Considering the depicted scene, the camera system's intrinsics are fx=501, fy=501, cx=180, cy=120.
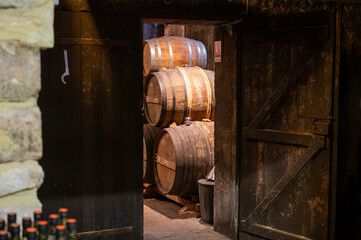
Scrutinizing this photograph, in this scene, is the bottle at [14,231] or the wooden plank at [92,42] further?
the wooden plank at [92,42]

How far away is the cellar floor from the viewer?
586 cm

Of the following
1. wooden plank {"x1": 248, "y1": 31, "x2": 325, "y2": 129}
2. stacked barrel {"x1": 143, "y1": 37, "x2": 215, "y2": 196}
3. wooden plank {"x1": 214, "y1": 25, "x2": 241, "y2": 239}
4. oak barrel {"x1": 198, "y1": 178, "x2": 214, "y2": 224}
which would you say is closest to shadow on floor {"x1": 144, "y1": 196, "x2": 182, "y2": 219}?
stacked barrel {"x1": 143, "y1": 37, "x2": 215, "y2": 196}

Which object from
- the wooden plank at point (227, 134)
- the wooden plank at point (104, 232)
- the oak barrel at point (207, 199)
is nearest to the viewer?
the wooden plank at point (104, 232)

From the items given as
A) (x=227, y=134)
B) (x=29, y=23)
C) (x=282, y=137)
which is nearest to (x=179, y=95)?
(x=227, y=134)

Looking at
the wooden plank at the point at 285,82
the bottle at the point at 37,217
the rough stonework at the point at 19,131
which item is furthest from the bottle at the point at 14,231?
→ the wooden plank at the point at 285,82

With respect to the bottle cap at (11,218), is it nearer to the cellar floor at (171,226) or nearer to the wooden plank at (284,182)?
the wooden plank at (284,182)

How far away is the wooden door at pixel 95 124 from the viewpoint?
4656 millimetres

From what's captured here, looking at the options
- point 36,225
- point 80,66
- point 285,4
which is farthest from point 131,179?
point 36,225

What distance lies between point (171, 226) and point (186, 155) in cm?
97

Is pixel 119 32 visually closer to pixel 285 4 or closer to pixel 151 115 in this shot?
pixel 285 4

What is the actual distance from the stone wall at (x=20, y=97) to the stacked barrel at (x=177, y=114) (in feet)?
15.6

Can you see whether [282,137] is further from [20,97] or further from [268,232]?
[20,97]

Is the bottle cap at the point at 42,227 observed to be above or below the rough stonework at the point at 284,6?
below

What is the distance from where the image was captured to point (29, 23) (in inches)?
77.0
